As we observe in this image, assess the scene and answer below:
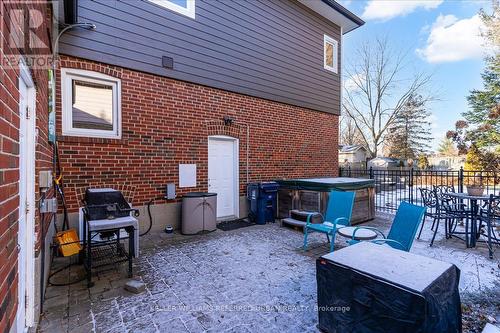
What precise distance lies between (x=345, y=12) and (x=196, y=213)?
7.96 metres

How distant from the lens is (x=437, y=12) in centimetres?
1569

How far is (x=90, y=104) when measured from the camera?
4.82 m

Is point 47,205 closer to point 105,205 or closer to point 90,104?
point 105,205

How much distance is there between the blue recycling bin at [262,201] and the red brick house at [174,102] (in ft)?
1.22

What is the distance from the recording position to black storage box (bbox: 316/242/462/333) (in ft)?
5.90

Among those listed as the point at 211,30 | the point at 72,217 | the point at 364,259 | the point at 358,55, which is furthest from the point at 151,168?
the point at 358,55

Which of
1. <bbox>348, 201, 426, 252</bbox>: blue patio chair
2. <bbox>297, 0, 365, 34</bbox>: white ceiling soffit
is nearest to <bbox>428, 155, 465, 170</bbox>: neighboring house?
<bbox>297, 0, 365, 34</bbox>: white ceiling soffit

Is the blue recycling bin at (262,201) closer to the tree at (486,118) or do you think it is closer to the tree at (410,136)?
the tree at (486,118)

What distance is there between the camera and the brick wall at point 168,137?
4.70 meters

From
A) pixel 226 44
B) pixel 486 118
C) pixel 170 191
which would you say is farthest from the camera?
pixel 486 118

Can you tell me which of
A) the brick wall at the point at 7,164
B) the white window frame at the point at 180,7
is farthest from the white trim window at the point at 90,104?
the brick wall at the point at 7,164

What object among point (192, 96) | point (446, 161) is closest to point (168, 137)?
point (192, 96)

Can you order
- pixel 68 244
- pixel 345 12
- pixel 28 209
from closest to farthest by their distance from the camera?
pixel 28 209 → pixel 68 244 → pixel 345 12

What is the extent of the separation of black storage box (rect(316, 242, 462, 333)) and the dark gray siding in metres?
5.01
